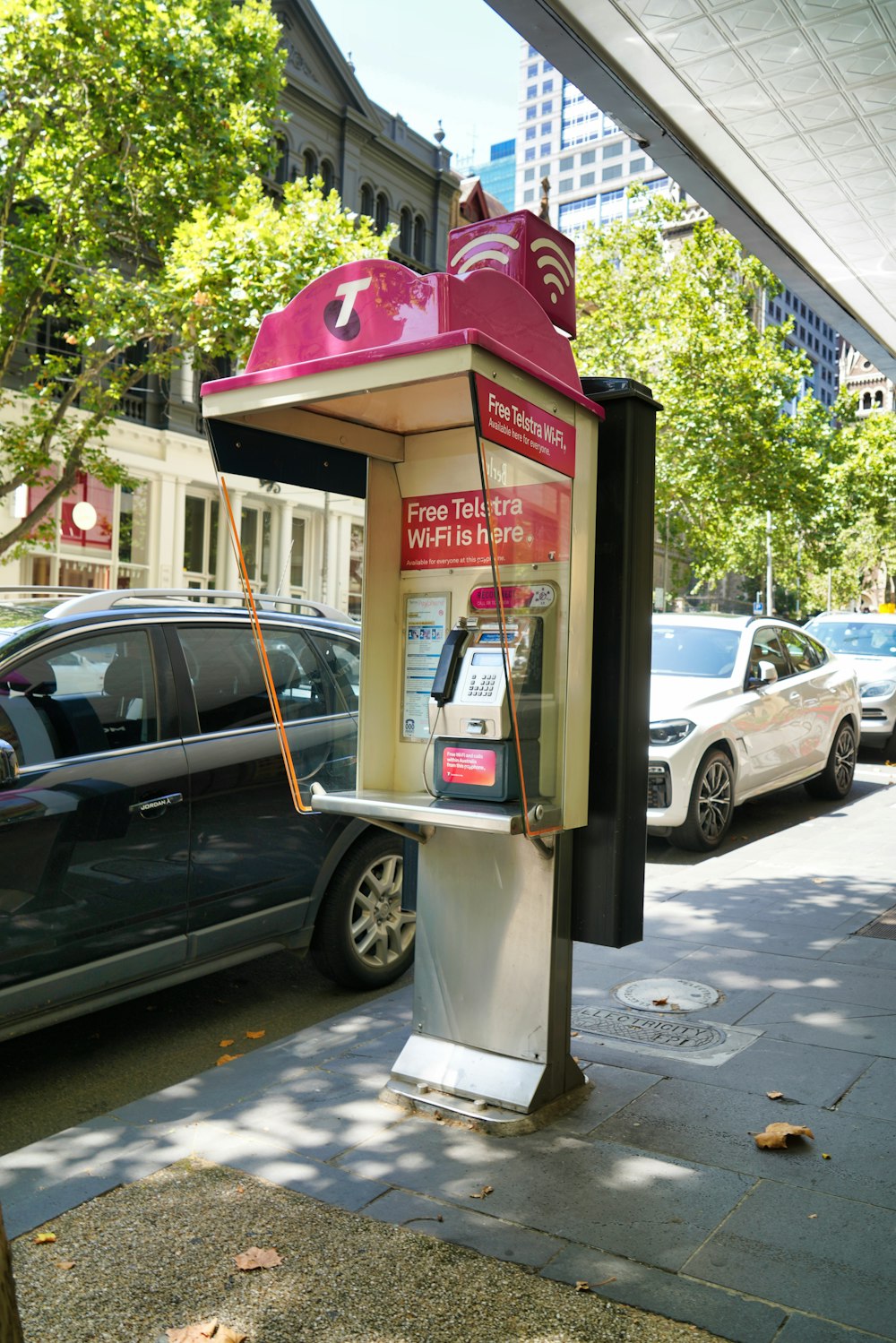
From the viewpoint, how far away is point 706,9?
15.7 feet

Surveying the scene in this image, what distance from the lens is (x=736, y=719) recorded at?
9.02 m

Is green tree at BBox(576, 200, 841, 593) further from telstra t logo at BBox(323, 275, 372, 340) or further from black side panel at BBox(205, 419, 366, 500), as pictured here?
telstra t logo at BBox(323, 275, 372, 340)

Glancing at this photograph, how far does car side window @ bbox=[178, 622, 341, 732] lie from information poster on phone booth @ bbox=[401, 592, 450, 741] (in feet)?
1.86

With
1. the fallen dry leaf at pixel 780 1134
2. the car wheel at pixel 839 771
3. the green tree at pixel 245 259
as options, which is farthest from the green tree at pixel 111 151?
the fallen dry leaf at pixel 780 1134

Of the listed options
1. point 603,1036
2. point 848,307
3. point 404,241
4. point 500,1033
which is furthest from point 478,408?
point 404,241

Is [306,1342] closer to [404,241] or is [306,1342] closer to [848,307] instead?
[848,307]

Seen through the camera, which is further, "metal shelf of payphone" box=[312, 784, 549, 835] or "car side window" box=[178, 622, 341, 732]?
"car side window" box=[178, 622, 341, 732]

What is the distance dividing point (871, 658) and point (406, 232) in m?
23.4

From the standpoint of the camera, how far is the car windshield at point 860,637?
50.5 feet

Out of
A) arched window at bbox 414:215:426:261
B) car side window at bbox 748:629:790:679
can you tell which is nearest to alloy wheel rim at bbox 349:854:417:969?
car side window at bbox 748:629:790:679

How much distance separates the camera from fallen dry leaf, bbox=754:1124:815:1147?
3646 millimetres

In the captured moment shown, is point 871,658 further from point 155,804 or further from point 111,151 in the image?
point 155,804

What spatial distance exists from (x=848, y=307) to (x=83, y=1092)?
26.6ft

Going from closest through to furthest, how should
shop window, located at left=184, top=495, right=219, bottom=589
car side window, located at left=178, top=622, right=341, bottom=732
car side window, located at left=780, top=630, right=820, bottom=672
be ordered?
car side window, located at left=178, top=622, right=341, bottom=732, car side window, located at left=780, top=630, right=820, bottom=672, shop window, located at left=184, top=495, right=219, bottom=589
